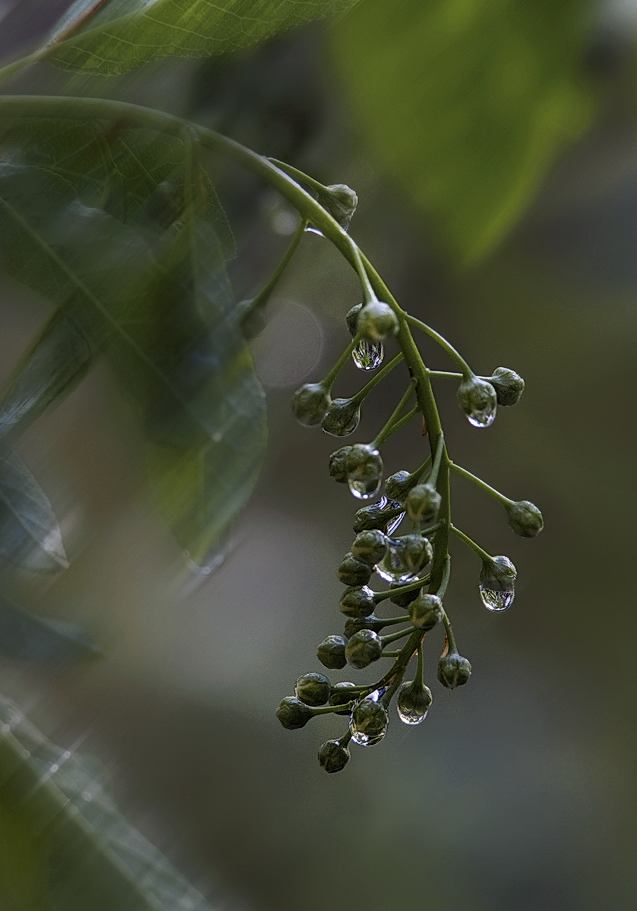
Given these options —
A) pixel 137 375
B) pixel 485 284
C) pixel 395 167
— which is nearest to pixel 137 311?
pixel 137 375

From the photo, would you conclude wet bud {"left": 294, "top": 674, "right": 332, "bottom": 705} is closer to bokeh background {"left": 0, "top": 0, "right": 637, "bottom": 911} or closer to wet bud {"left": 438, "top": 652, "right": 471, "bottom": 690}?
wet bud {"left": 438, "top": 652, "right": 471, "bottom": 690}

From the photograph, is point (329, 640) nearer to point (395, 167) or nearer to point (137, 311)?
point (137, 311)

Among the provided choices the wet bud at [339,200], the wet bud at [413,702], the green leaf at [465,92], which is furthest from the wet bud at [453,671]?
the green leaf at [465,92]

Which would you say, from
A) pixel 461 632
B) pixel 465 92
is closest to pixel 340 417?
pixel 465 92

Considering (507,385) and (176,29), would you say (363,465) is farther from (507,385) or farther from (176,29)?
(176,29)

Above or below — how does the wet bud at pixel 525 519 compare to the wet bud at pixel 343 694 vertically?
above

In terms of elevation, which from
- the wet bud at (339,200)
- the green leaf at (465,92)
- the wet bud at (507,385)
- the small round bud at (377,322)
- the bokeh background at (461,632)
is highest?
the green leaf at (465,92)

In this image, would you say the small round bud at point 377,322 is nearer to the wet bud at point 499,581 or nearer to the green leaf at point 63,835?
the wet bud at point 499,581
